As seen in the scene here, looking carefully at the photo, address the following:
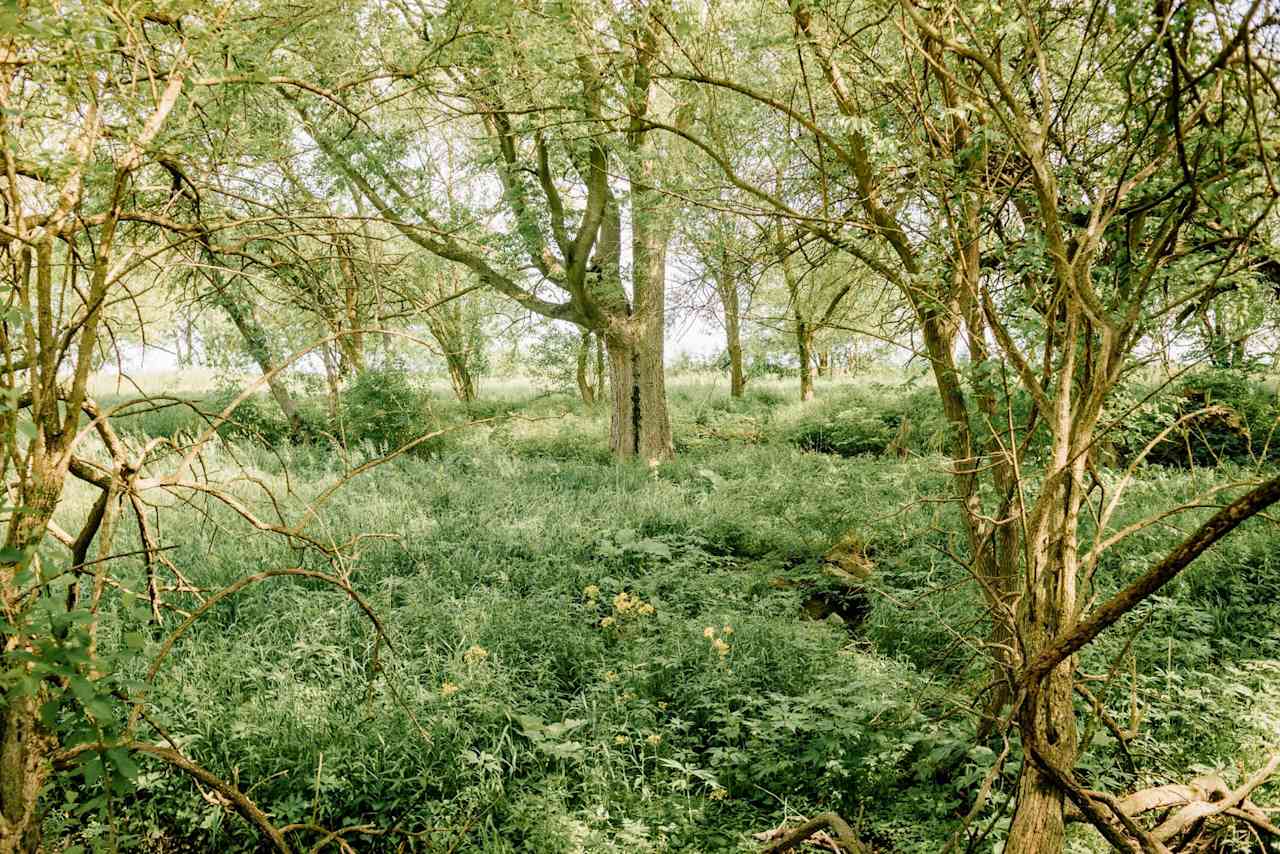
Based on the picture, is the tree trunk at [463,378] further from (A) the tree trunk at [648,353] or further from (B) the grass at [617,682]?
(B) the grass at [617,682]

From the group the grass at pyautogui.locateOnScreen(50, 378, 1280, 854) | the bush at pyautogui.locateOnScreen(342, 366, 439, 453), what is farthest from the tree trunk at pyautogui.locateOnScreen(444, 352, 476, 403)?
the grass at pyautogui.locateOnScreen(50, 378, 1280, 854)

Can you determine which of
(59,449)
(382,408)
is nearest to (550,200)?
(382,408)

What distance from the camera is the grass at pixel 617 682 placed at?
331cm

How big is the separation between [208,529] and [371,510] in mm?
1538

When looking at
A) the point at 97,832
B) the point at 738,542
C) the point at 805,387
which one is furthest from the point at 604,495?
the point at 805,387

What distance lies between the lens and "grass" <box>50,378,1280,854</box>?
3312 mm

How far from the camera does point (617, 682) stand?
4.50 meters

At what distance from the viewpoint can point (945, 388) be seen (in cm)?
340

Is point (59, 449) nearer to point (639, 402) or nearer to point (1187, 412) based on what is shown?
point (1187, 412)

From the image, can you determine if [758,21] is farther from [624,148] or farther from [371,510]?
[371,510]

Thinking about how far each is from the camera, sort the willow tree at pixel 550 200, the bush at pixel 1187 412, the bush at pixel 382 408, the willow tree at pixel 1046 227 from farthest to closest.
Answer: the bush at pixel 382 408
the willow tree at pixel 550 200
the bush at pixel 1187 412
the willow tree at pixel 1046 227

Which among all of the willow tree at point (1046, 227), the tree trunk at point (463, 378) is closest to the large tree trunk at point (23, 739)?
the willow tree at point (1046, 227)

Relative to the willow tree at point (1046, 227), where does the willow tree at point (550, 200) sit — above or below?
above

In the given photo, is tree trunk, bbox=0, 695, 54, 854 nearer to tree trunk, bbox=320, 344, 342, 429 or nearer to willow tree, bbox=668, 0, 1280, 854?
willow tree, bbox=668, 0, 1280, 854
